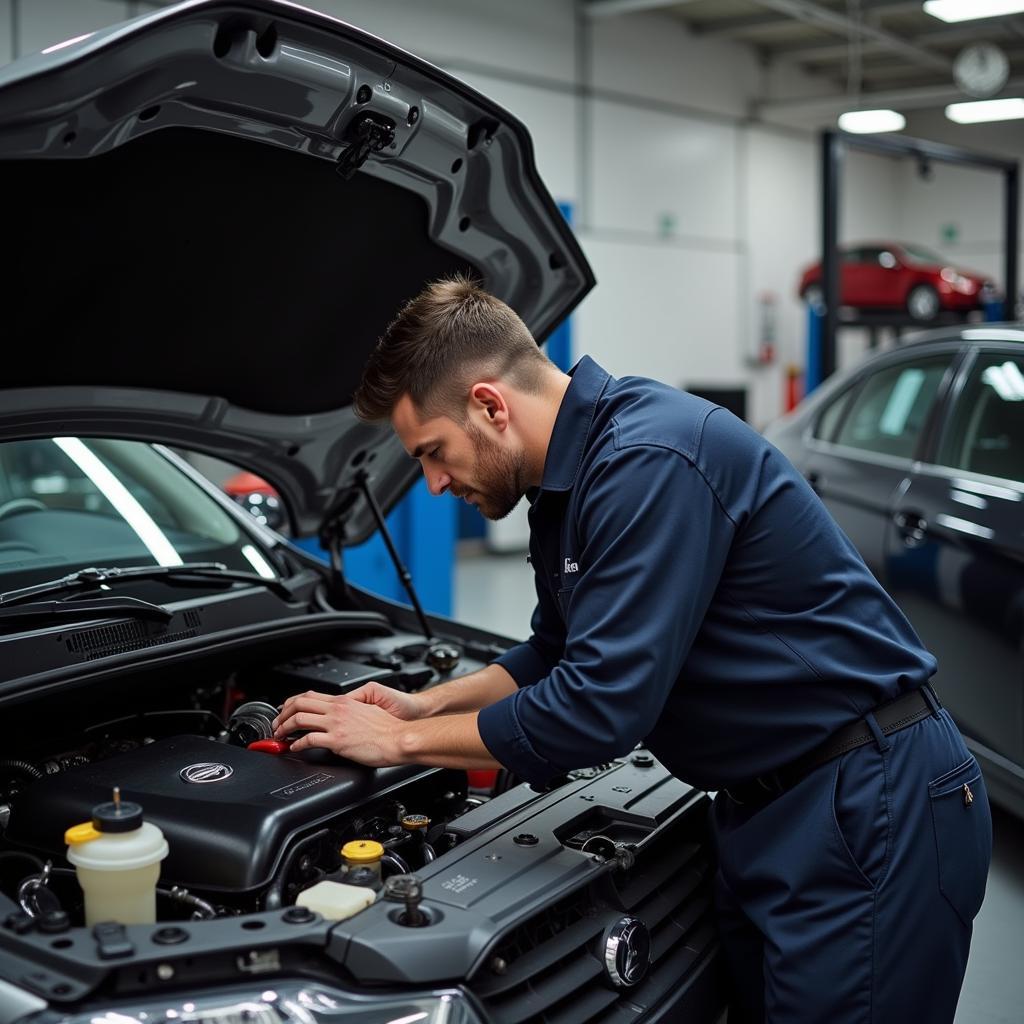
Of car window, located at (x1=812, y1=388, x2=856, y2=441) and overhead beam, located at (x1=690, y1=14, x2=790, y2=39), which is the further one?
overhead beam, located at (x1=690, y1=14, x2=790, y2=39)

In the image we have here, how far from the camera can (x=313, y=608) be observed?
2.43m

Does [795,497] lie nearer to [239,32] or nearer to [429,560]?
[239,32]

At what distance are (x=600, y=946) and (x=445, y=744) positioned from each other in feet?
1.08

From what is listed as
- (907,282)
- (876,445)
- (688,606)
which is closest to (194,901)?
(688,606)

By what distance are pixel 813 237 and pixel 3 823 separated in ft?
41.2

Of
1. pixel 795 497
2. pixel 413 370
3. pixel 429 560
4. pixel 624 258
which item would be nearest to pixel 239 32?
pixel 413 370

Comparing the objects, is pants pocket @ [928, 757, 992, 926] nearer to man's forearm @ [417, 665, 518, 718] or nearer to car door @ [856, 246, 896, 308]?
man's forearm @ [417, 665, 518, 718]

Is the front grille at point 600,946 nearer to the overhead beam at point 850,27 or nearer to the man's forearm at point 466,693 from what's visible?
the man's forearm at point 466,693

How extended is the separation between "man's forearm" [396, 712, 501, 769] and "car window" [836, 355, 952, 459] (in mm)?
2466

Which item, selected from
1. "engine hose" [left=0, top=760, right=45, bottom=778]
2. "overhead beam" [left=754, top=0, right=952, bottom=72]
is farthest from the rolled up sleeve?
"overhead beam" [left=754, top=0, right=952, bottom=72]

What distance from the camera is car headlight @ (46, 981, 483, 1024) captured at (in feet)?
4.02

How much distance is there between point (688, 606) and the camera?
1471 mm

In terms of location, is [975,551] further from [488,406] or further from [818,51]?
[818,51]

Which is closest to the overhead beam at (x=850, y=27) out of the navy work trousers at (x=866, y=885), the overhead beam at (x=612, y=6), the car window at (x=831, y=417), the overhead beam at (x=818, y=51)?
the overhead beam at (x=818, y=51)
